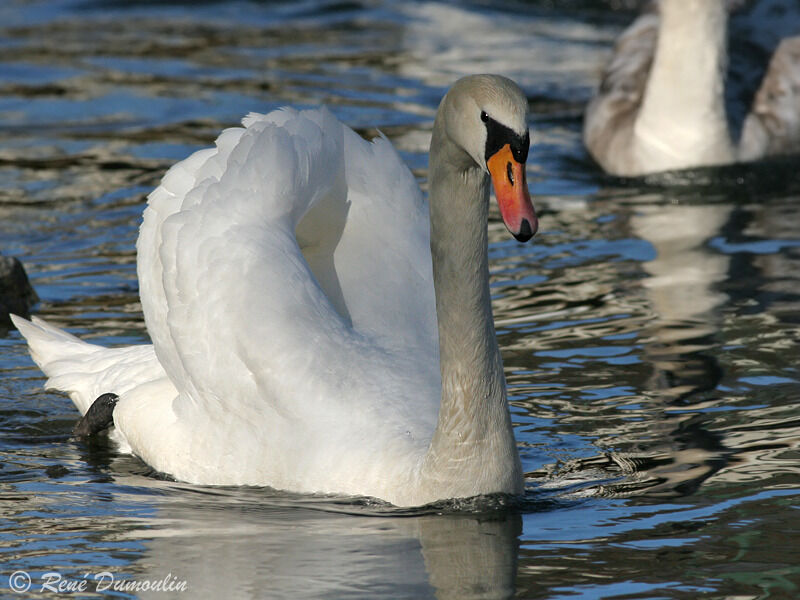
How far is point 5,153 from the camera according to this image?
1278 cm

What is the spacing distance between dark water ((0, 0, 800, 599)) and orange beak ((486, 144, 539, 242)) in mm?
1208

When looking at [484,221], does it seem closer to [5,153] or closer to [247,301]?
[247,301]

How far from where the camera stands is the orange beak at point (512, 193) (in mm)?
5062

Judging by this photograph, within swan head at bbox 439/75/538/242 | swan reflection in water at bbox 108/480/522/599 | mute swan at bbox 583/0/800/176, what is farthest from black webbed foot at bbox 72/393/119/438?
mute swan at bbox 583/0/800/176

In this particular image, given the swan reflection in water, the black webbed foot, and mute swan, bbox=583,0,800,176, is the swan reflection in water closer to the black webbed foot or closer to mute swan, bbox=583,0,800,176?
the black webbed foot

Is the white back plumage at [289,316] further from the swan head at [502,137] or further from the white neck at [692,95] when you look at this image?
the white neck at [692,95]

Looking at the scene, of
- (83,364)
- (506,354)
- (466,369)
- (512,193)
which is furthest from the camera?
(506,354)

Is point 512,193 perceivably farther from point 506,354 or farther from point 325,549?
point 506,354

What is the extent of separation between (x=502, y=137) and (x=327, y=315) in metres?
1.57

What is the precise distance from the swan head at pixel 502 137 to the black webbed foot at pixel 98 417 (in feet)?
8.76

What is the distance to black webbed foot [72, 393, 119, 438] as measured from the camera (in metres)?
7.26

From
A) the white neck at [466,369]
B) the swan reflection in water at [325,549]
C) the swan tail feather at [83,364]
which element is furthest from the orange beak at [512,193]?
the swan tail feather at [83,364]

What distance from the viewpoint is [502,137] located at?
5141 mm

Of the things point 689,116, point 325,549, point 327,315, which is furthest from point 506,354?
point 689,116
